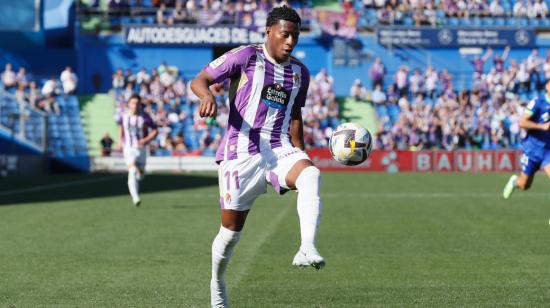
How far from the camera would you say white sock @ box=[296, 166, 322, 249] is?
687 cm

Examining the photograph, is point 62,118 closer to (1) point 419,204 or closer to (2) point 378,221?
(1) point 419,204

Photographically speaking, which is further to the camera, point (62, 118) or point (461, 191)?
point (62, 118)

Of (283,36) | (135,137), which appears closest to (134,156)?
(135,137)

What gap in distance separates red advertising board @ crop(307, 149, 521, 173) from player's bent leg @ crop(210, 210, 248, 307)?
31.7 m

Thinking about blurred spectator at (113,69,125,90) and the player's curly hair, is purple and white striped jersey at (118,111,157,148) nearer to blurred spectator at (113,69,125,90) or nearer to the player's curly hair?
the player's curly hair

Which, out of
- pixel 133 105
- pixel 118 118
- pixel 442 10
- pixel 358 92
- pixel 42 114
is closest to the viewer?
pixel 133 105

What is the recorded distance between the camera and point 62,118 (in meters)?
41.7

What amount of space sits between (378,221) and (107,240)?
5.26 m

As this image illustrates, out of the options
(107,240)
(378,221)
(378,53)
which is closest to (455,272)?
(107,240)

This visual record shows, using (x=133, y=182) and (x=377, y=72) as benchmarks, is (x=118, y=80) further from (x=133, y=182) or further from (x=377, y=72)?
(x=133, y=182)

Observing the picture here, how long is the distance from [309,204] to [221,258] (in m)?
1.06

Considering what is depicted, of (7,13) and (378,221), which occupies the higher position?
(7,13)

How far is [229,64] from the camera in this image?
25.0 feet

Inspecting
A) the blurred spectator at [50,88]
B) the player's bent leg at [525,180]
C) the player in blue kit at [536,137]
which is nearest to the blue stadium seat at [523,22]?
the blurred spectator at [50,88]
